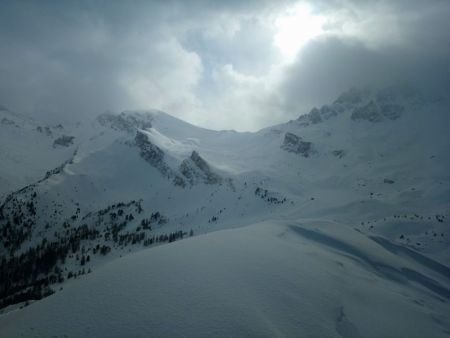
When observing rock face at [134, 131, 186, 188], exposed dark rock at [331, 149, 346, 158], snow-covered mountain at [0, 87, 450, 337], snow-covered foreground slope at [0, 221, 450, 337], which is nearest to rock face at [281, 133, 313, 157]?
snow-covered mountain at [0, 87, 450, 337]

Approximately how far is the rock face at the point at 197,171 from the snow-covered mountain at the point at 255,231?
546mm

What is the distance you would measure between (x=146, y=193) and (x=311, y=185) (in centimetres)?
5861

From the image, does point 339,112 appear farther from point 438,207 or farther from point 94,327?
point 94,327

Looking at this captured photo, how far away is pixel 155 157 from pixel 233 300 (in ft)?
441

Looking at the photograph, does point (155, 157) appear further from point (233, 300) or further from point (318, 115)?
point (233, 300)

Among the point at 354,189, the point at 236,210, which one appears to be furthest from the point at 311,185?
the point at 236,210

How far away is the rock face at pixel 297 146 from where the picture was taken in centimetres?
13862

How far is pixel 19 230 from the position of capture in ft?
→ 318

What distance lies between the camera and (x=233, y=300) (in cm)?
1092

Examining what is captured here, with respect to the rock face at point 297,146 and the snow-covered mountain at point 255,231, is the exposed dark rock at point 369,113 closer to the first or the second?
the snow-covered mountain at point 255,231

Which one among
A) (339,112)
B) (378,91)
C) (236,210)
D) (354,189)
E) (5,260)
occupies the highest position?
(378,91)

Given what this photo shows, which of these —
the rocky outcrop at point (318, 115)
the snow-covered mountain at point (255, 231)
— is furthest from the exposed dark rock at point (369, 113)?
the rocky outcrop at point (318, 115)

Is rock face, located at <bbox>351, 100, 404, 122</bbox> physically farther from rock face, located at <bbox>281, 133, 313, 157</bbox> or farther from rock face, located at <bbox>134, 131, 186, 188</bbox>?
rock face, located at <bbox>134, 131, 186, 188</bbox>

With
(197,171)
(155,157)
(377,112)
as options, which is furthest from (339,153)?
(155,157)
